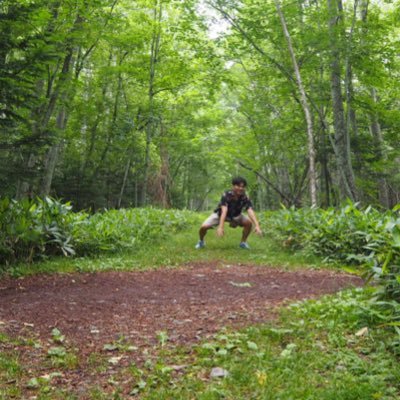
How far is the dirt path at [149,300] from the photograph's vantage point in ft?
A: 11.5

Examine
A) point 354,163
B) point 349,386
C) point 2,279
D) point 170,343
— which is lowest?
point 2,279

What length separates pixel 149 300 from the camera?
4.55 m

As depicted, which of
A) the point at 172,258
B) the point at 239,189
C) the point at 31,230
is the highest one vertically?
the point at 239,189

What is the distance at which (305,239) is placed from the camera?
26.5 feet

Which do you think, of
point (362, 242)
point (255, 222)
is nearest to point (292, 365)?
point (362, 242)

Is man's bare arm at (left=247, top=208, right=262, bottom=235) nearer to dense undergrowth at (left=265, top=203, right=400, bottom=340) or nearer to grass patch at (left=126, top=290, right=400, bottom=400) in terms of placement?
dense undergrowth at (left=265, top=203, right=400, bottom=340)

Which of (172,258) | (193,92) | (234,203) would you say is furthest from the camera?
(193,92)

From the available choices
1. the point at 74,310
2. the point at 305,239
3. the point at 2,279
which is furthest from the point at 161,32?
the point at 74,310

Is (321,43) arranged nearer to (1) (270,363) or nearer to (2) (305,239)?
(2) (305,239)

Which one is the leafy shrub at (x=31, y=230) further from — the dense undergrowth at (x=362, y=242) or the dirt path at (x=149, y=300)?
the dense undergrowth at (x=362, y=242)

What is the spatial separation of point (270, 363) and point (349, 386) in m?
0.55

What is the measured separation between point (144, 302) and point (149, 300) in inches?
3.9

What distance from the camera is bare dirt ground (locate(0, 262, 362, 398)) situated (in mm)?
3379

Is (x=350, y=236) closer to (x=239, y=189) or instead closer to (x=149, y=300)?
(x=239, y=189)
